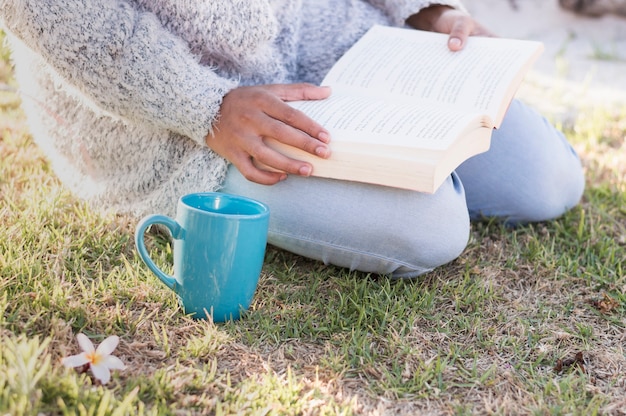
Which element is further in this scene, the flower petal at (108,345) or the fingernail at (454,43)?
the fingernail at (454,43)

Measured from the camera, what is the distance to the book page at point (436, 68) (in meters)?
1.32

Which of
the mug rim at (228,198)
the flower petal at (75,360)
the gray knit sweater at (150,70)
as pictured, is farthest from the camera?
the gray knit sweater at (150,70)

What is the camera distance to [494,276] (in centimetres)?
139

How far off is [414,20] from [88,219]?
0.85 metres

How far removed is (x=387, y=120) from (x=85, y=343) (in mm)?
575

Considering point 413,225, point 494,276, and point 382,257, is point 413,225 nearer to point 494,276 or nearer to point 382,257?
point 382,257

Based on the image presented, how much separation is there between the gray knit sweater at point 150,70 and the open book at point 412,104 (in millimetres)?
120

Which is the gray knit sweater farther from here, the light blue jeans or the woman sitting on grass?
the light blue jeans

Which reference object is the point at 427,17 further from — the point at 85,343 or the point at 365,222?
the point at 85,343

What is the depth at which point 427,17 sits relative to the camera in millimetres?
1650

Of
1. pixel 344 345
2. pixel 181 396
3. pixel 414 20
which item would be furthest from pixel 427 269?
pixel 414 20

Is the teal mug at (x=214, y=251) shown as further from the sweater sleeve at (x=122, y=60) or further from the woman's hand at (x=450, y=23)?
the woman's hand at (x=450, y=23)

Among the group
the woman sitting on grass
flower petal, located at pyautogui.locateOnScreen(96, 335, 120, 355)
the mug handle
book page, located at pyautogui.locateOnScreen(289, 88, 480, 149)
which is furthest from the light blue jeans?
flower petal, located at pyautogui.locateOnScreen(96, 335, 120, 355)

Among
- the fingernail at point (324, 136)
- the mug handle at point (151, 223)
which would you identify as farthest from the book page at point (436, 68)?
the mug handle at point (151, 223)
